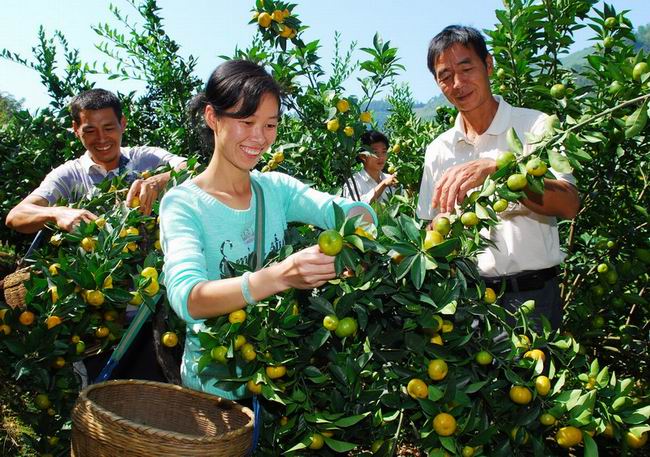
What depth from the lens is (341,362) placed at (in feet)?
4.82

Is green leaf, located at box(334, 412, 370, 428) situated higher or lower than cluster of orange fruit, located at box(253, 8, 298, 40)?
lower

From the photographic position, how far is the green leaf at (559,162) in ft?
4.72

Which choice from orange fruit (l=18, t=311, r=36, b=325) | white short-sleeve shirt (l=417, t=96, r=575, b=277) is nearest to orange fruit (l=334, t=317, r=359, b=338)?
white short-sleeve shirt (l=417, t=96, r=575, b=277)

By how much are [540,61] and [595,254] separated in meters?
0.97

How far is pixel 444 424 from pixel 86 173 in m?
2.37

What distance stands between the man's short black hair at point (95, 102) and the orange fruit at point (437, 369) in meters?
2.39

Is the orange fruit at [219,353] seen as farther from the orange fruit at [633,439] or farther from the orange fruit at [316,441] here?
the orange fruit at [633,439]

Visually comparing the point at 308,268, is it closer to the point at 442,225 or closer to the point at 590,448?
the point at 442,225

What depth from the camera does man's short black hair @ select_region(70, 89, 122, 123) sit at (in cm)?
315

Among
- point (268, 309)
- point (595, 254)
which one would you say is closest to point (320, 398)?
point (268, 309)

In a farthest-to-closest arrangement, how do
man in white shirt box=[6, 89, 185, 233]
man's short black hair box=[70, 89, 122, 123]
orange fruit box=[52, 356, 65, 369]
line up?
man's short black hair box=[70, 89, 122, 123], man in white shirt box=[6, 89, 185, 233], orange fruit box=[52, 356, 65, 369]

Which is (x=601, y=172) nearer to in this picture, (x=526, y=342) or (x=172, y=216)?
(x=526, y=342)

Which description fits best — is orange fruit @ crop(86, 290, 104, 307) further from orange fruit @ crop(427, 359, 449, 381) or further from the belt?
the belt

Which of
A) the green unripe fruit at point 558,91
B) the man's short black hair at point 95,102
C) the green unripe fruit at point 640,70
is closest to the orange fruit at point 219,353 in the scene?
the green unripe fruit at point 640,70
